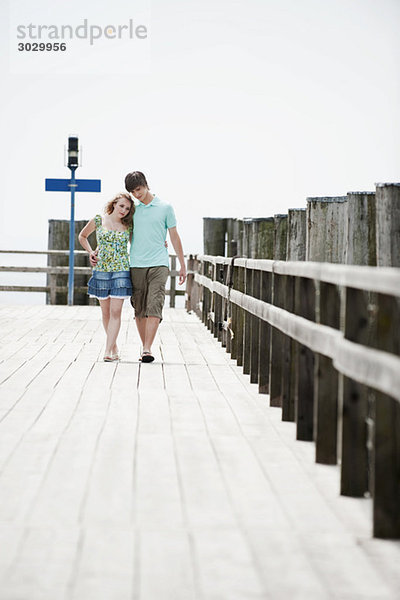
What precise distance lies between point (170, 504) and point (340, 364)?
0.79m

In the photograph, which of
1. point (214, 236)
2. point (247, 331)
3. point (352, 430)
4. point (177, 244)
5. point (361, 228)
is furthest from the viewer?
point (214, 236)

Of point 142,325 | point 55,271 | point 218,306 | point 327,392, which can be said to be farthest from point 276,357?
point 55,271

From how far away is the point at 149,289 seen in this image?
8359mm

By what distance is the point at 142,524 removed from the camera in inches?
131

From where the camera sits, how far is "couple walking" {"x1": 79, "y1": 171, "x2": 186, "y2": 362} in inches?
325

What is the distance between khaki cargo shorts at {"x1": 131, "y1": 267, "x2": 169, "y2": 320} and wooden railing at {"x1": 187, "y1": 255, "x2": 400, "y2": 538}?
4.25 ft

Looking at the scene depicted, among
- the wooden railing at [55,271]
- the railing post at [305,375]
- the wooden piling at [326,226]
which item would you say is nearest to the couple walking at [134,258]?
the wooden piling at [326,226]

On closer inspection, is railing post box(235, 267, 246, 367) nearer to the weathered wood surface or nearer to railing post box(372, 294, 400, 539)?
the weathered wood surface

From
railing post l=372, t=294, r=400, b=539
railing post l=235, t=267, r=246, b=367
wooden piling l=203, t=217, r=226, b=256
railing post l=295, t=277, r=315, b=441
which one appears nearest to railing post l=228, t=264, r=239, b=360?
railing post l=235, t=267, r=246, b=367

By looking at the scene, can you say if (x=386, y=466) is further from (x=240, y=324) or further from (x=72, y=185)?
(x=72, y=185)

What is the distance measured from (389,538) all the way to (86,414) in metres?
2.59

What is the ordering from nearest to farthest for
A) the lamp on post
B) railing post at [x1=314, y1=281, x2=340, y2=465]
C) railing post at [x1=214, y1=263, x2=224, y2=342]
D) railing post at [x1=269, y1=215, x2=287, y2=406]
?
railing post at [x1=314, y1=281, x2=340, y2=465], railing post at [x1=269, y1=215, x2=287, y2=406], railing post at [x1=214, y1=263, x2=224, y2=342], the lamp on post

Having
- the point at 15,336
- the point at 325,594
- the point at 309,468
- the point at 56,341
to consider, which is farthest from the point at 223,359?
the point at 325,594

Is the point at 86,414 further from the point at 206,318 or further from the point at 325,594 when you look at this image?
the point at 206,318
